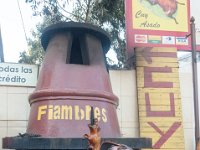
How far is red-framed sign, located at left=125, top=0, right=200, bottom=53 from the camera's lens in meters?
7.83

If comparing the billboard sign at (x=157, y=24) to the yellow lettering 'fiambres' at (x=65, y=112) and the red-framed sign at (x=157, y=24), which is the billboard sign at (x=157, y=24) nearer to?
the red-framed sign at (x=157, y=24)

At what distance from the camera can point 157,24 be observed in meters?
8.00

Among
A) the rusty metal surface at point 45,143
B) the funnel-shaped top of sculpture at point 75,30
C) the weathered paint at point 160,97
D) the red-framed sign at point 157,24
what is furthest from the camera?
the red-framed sign at point 157,24

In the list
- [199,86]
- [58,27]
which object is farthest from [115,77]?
[58,27]

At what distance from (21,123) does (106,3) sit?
4.19 meters

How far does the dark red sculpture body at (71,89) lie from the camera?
510 centimetres

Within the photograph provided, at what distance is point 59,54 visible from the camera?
5602mm

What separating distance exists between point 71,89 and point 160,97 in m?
2.69

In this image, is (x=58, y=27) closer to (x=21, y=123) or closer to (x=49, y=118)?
(x=49, y=118)

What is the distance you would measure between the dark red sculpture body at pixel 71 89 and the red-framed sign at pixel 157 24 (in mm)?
1940

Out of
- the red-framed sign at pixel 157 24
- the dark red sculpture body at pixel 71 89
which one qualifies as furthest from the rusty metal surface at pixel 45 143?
the red-framed sign at pixel 157 24

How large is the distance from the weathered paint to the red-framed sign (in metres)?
0.25

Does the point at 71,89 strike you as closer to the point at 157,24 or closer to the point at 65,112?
the point at 65,112

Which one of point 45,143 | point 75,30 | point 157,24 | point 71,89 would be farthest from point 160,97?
point 45,143
